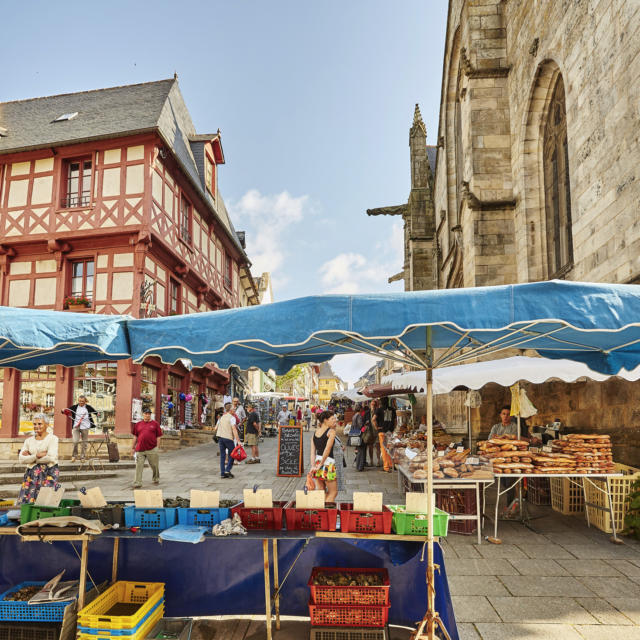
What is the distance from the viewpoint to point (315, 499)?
3.98 metres

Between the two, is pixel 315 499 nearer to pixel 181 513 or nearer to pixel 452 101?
pixel 181 513

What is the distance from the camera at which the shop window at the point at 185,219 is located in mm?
21234

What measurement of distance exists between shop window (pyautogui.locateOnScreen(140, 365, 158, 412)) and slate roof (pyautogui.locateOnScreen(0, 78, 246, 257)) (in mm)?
7677

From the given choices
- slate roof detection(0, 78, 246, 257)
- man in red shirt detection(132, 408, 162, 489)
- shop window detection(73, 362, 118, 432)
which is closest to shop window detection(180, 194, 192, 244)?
slate roof detection(0, 78, 246, 257)

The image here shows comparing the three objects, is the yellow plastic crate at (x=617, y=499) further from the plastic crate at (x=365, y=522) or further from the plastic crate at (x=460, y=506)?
the plastic crate at (x=365, y=522)

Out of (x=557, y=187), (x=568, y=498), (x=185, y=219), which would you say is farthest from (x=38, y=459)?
(x=185, y=219)

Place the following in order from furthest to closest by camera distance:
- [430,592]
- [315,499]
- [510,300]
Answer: [315,499] < [430,592] < [510,300]

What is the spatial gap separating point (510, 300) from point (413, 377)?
7.82m

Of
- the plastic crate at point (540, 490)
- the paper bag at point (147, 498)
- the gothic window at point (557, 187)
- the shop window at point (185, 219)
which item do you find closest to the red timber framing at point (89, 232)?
the shop window at point (185, 219)

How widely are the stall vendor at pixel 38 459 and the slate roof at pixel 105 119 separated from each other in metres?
13.9

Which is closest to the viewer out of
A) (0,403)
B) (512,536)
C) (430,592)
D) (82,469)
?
(430,592)

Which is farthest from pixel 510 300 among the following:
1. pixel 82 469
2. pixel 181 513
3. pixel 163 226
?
pixel 163 226

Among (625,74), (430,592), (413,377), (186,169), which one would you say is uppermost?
(186,169)

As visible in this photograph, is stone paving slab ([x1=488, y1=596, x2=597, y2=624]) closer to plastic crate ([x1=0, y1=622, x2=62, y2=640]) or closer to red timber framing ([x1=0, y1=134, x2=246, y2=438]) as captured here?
plastic crate ([x1=0, y1=622, x2=62, y2=640])
